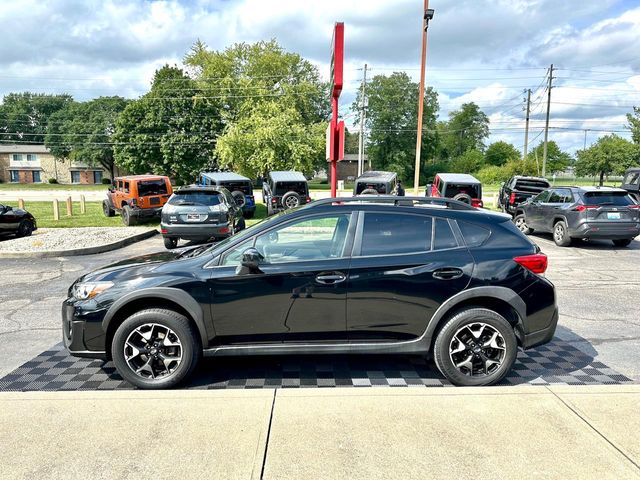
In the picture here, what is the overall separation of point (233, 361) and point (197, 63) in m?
57.8

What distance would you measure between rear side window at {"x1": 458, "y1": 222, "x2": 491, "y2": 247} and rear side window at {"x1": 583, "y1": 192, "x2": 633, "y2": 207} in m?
9.36

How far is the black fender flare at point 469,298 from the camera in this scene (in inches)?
152

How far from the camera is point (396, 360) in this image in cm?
457

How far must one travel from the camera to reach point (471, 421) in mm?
3221

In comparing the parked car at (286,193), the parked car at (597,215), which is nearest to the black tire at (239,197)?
the parked car at (286,193)

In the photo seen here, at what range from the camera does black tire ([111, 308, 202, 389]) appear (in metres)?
3.80

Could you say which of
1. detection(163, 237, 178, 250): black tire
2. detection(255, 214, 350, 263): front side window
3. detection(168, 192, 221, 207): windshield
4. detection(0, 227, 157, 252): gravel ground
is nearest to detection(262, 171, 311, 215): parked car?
detection(0, 227, 157, 252): gravel ground

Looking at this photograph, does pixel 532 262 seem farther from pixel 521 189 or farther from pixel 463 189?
pixel 521 189

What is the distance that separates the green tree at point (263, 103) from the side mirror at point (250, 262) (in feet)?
120

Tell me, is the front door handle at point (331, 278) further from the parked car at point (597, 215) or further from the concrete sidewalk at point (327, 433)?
the parked car at point (597, 215)

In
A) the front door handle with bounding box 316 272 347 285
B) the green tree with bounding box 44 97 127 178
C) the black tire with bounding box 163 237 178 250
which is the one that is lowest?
the black tire with bounding box 163 237 178 250

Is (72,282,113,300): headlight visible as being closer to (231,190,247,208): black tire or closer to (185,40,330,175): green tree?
(231,190,247,208): black tire

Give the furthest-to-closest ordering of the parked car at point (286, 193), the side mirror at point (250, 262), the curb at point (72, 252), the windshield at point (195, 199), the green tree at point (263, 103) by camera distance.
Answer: the green tree at point (263, 103)
the parked car at point (286, 193)
the windshield at point (195, 199)
the curb at point (72, 252)
the side mirror at point (250, 262)

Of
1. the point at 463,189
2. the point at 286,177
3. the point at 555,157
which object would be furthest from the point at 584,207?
the point at 555,157
